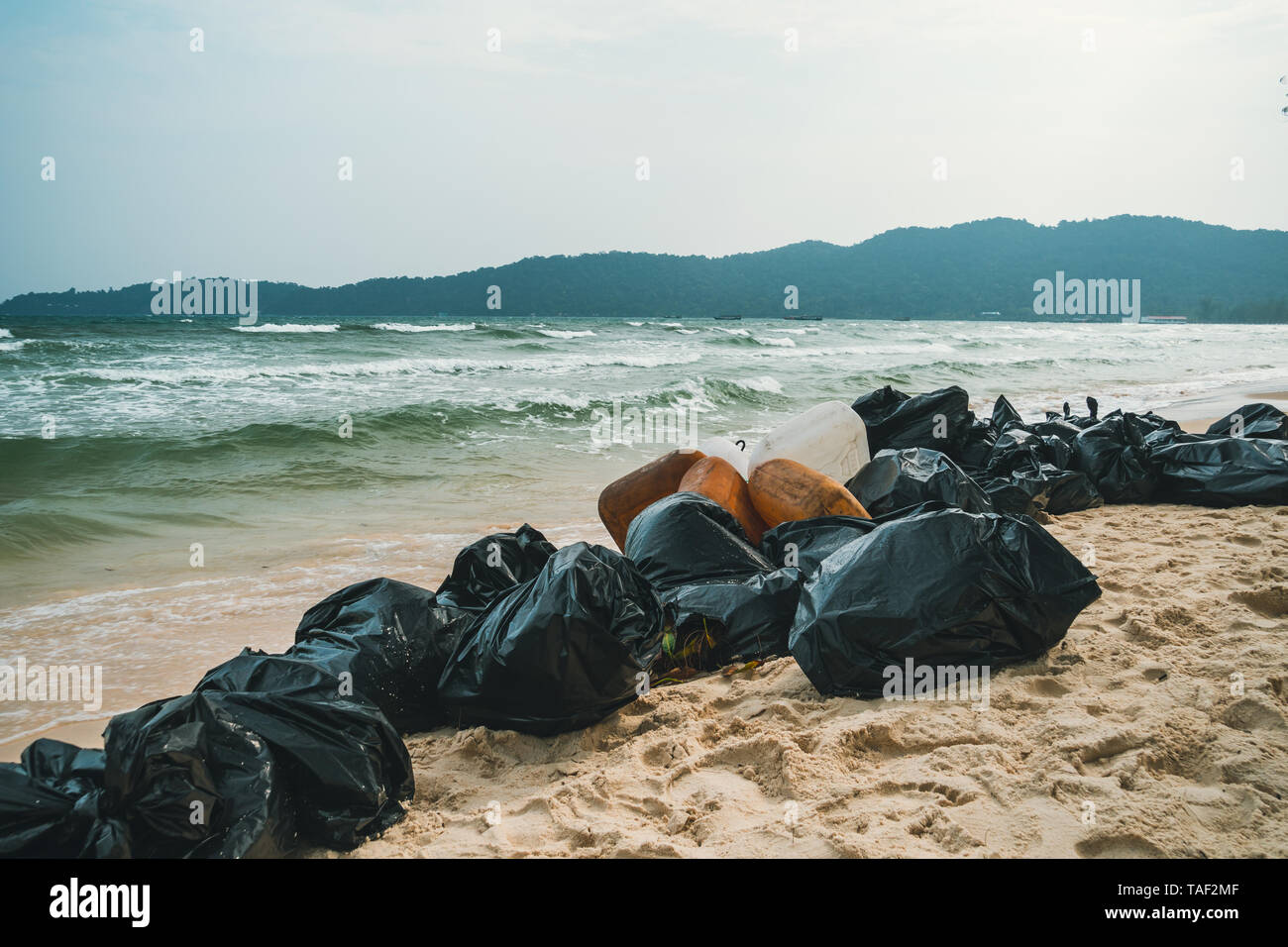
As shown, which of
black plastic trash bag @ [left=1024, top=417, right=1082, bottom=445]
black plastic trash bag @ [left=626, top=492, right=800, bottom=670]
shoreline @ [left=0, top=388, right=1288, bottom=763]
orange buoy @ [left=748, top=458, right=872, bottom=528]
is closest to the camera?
shoreline @ [left=0, top=388, right=1288, bottom=763]

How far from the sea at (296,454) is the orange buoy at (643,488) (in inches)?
38.4

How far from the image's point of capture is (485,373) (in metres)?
18.1

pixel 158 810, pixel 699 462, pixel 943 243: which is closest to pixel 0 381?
pixel 699 462

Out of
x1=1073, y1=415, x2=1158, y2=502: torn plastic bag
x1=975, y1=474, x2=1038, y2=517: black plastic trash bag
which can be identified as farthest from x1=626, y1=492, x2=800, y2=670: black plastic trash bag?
x1=1073, y1=415, x2=1158, y2=502: torn plastic bag

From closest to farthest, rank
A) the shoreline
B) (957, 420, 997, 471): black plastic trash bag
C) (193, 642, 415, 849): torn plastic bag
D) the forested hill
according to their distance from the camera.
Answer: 1. (193, 642, 415, 849): torn plastic bag
2. the shoreline
3. (957, 420, 997, 471): black plastic trash bag
4. the forested hill

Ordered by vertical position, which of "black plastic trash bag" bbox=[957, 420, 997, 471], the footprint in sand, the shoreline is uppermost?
"black plastic trash bag" bbox=[957, 420, 997, 471]

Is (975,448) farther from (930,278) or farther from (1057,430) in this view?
(930,278)

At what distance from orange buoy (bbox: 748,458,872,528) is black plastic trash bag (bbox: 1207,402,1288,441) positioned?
3.80 metres

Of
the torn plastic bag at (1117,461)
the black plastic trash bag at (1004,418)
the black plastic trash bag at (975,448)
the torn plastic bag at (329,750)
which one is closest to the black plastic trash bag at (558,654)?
the torn plastic bag at (329,750)

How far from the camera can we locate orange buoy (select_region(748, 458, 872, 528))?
12.3ft

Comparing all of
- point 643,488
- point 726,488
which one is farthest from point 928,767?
point 643,488

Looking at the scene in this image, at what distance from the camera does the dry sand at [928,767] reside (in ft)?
5.69

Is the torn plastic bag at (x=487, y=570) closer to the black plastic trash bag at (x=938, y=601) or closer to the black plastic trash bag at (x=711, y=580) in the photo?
the black plastic trash bag at (x=711, y=580)

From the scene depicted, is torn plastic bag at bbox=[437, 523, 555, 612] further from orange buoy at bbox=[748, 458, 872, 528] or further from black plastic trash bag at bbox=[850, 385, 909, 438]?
black plastic trash bag at bbox=[850, 385, 909, 438]
